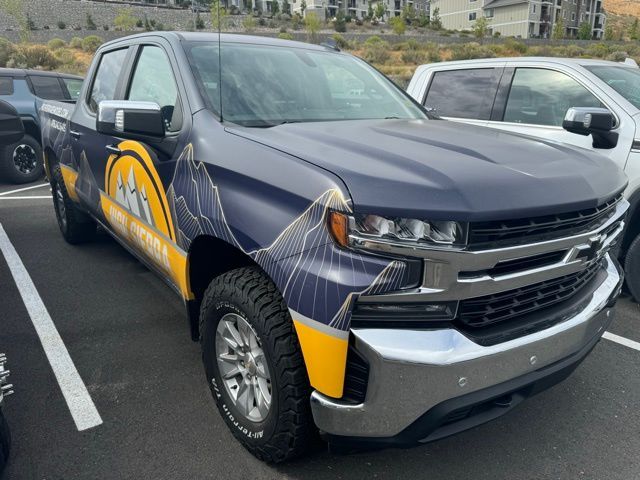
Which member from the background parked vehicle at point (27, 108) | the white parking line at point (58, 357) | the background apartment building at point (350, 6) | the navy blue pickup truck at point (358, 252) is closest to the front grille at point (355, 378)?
the navy blue pickup truck at point (358, 252)

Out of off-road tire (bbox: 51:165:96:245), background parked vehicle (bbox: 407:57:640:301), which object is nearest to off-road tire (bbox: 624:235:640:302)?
background parked vehicle (bbox: 407:57:640:301)

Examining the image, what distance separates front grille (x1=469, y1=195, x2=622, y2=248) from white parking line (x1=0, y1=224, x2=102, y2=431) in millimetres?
2047

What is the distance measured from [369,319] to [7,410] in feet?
6.78

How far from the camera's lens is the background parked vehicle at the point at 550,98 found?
406cm

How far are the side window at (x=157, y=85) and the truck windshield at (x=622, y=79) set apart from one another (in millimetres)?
3557

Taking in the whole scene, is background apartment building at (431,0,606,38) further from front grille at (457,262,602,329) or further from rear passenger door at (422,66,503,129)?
front grille at (457,262,602,329)

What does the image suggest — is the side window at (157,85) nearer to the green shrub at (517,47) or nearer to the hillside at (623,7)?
the green shrub at (517,47)

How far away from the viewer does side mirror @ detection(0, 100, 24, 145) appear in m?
3.43

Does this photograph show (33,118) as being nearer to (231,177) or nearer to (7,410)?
(7,410)

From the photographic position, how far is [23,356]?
10.5ft

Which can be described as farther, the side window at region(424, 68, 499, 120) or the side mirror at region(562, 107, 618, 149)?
the side window at region(424, 68, 499, 120)

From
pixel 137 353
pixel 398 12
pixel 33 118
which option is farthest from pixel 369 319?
pixel 398 12

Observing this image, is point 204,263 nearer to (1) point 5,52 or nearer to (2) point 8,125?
(2) point 8,125

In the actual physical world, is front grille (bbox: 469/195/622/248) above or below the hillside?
below
